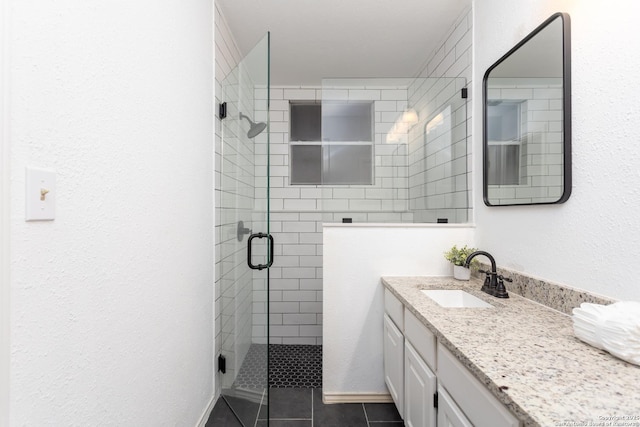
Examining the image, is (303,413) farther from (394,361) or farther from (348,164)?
(348,164)

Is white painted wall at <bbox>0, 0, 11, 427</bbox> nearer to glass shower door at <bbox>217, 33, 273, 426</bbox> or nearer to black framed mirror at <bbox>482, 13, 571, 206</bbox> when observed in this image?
glass shower door at <bbox>217, 33, 273, 426</bbox>

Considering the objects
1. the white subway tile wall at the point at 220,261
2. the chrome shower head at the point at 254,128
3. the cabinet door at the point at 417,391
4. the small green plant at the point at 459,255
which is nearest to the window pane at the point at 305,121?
the white subway tile wall at the point at 220,261

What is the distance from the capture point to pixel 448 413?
1.06 metres

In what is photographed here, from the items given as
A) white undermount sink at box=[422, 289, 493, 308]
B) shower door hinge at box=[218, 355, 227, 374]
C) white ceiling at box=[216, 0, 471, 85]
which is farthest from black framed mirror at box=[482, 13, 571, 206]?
shower door hinge at box=[218, 355, 227, 374]

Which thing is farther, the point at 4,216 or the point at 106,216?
the point at 106,216

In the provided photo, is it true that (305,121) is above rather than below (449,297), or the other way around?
above

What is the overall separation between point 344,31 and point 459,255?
1.80 metres

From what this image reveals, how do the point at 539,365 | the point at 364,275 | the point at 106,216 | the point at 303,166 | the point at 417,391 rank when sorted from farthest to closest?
1. the point at 303,166
2. the point at 364,275
3. the point at 417,391
4. the point at 106,216
5. the point at 539,365

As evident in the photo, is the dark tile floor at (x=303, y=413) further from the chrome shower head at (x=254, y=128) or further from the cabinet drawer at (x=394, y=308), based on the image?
the chrome shower head at (x=254, y=128)

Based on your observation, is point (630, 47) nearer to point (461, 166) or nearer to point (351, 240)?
point (461, 166)

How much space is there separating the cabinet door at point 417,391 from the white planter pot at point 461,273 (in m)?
0.61

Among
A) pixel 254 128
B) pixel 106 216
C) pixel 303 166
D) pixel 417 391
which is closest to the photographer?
pixel 106 216

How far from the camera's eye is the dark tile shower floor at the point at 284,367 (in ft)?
5.97

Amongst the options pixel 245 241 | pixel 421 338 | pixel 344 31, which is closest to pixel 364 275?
pixel 421 338
